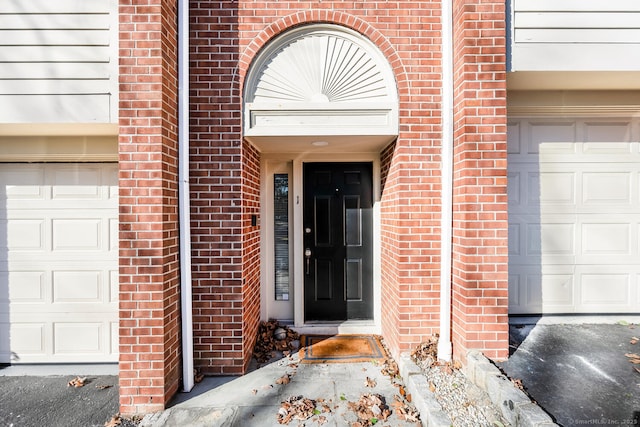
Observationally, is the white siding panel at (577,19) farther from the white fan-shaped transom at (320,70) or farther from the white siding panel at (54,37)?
the white siding panel at (54,37)

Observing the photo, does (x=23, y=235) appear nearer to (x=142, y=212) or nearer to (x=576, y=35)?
(x=142, y=212)

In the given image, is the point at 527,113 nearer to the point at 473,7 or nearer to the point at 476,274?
the point at 473,7

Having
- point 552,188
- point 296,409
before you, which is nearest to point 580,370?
point 552,188

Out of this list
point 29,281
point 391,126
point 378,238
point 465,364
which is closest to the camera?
point 465,364

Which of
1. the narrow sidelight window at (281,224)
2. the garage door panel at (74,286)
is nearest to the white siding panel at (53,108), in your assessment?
the garage door panel at (74,286)

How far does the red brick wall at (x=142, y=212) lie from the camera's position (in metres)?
2.63

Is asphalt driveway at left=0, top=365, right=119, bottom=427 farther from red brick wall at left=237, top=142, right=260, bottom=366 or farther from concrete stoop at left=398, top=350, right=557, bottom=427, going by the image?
concrete stoop at left=398, top=350, right=557, bottom=427

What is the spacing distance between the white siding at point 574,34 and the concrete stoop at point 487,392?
9.08 ft

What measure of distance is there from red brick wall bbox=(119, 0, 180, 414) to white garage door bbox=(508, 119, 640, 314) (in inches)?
150

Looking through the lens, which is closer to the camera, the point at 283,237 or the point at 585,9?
the point at 585,9

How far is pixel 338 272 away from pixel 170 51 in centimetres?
312

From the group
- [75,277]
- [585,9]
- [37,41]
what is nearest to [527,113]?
[585,9]

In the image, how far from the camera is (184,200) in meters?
2.89

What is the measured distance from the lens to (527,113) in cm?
359
